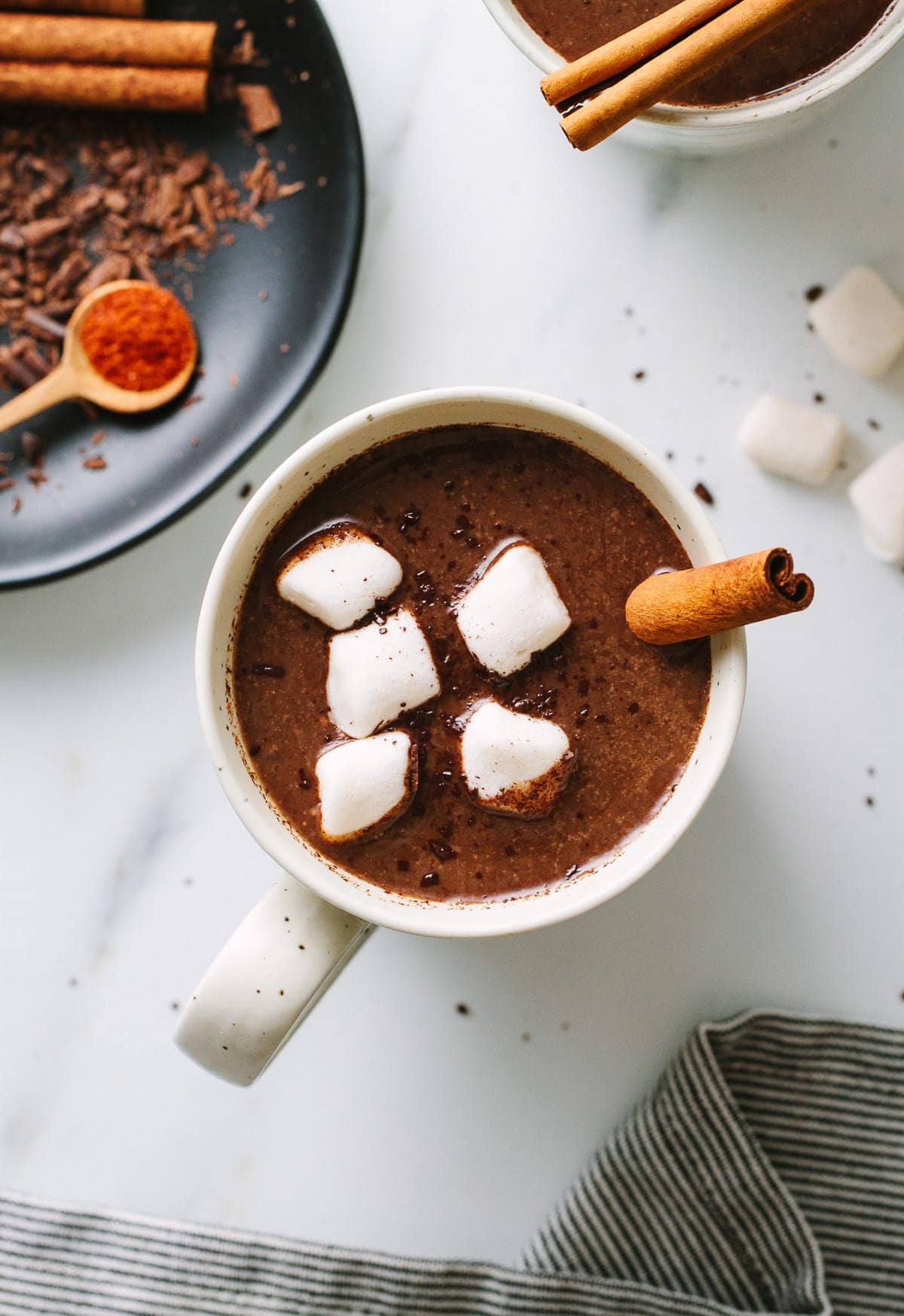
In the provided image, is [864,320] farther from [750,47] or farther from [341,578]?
[341,578]

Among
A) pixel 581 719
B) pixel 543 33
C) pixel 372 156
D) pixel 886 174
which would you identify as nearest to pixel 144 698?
pixel 581 719

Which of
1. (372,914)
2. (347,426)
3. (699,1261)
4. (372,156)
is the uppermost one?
(372,156)

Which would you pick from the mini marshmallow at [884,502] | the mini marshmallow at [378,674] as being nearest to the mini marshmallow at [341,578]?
the mini marshmallow at [378,674]

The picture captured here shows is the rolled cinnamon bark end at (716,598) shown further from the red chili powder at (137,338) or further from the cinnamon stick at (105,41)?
the cinnamon stick at (105,41)

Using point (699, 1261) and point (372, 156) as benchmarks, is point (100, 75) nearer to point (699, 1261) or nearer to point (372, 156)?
point (372, 156)

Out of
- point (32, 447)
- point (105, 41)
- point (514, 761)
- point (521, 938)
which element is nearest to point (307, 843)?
point (514, 761)

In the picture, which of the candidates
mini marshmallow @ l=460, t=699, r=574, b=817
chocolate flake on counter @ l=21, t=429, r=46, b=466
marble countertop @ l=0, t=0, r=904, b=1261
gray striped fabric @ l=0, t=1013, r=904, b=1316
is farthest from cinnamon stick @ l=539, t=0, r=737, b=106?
gray striped fabric @ l=0, t=1013, r=904, b=1316
